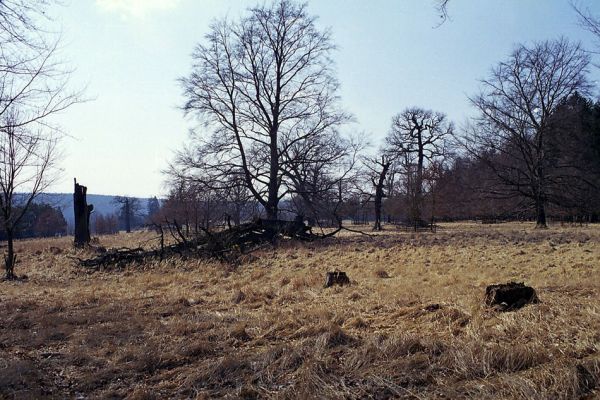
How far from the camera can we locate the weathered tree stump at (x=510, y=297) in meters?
5.74

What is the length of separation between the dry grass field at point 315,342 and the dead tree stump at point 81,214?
17612mm

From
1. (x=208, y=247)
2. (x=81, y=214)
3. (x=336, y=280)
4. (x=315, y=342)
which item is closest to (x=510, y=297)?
(x=315, y=342)

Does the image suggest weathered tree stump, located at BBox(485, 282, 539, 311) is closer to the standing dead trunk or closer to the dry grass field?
the dry grass field

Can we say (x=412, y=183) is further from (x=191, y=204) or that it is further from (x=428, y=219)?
(x=191, y=204)

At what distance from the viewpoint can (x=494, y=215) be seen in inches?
1391

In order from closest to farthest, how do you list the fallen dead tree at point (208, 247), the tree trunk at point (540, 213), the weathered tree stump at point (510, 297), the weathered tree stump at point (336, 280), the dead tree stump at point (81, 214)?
1. the weathered tree stump at point (510, 297)
2. the weathered tree stump at point (336, 280)
3. the fallen dead tree at point (208, 247)
4. the dead tree stump at point (81, 214)
5. the tree trunk at point (540, 213)

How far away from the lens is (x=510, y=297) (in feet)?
19.1

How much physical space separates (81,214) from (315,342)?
24.3 meters

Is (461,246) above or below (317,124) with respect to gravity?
below

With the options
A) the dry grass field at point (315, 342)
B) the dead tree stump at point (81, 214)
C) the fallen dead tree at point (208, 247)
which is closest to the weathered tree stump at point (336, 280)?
the dry grass field at point (315, 342)

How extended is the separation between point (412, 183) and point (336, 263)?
19.0 m

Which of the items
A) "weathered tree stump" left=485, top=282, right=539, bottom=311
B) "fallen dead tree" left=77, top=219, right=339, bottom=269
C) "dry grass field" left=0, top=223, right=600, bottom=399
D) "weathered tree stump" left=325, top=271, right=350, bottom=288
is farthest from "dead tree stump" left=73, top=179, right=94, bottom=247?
"weathered tree stump" left=485, top=282, right=539, bottom=311

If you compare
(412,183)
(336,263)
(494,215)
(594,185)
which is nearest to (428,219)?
(412,183)

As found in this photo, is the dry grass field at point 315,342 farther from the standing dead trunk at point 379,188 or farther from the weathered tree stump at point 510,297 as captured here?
the standing dead trunk at point 379,188
